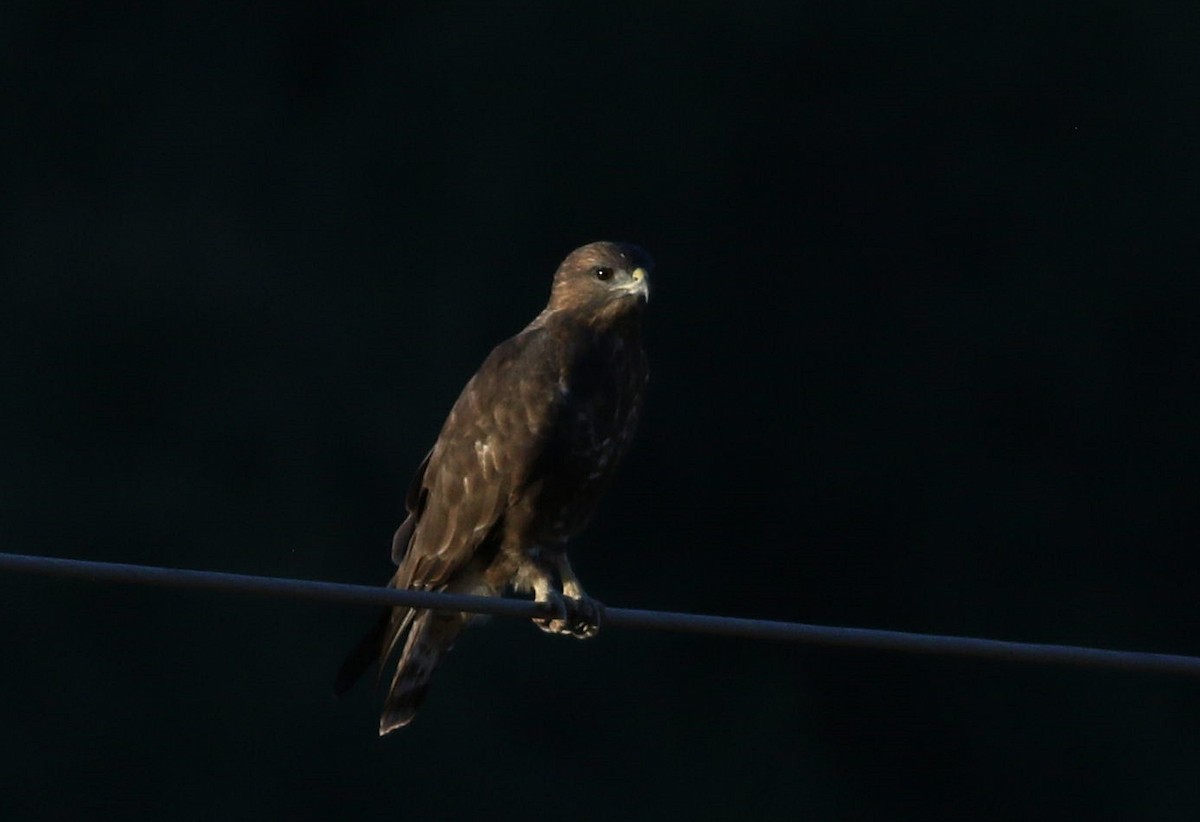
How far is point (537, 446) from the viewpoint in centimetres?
511

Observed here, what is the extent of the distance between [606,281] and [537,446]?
1.29 ft

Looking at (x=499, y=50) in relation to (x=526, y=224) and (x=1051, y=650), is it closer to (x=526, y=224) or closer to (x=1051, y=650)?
(x=526, y=224)

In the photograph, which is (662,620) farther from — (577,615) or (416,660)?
(416,660)

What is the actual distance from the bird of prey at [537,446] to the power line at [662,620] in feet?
4.25

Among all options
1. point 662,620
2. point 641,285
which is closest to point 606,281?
point 641,285

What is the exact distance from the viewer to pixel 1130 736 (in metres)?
7.20

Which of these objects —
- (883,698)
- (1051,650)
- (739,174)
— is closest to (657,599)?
(883,698)

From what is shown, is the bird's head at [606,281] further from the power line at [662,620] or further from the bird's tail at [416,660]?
the power line at [662,620]

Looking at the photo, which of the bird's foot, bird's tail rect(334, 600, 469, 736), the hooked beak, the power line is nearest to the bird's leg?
the bird's foot

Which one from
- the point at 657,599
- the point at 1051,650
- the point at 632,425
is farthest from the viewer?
the point at 657,599

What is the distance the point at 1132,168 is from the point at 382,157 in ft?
6.71

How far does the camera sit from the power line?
3.48m

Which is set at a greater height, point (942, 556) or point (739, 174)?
point (739, 174)

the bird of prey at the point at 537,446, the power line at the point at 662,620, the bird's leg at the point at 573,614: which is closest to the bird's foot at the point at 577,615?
the bird's leg at the point at 573,614
